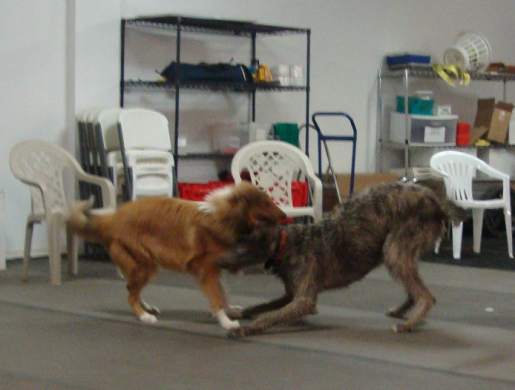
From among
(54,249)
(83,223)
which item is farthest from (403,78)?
(83,223)

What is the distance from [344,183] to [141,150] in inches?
91.4

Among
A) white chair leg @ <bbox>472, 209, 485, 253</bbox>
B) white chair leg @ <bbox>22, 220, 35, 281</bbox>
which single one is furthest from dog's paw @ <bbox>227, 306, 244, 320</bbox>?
white chair leg @ <bbox>472, 209, 485, 253</bbox>

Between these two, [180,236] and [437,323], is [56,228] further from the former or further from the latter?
[437,323]

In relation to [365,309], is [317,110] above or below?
above

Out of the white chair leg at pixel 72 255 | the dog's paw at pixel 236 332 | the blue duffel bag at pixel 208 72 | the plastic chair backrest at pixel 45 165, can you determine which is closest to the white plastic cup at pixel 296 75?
the blue duffel bag at pixel 208 72

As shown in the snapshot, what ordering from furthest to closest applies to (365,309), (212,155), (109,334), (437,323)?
1. (212,155)
2. (365,309)
3. (437,323)
4. (109,334)

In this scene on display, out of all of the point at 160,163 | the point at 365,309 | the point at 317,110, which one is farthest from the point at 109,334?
the point at 317,110

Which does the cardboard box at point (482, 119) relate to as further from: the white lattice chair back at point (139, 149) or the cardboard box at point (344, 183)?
the white lattice chair back at point (139, 149)

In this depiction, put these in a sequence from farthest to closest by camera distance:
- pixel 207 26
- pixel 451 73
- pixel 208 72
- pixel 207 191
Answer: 1. pixel 451 73
2. pixel 207 26
3. pixel 208 72
4. pixel 207 191

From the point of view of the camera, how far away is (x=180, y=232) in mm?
3713

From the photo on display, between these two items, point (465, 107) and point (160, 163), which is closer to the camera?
point (160, 163)

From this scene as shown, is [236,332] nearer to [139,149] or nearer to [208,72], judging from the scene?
[139,149]

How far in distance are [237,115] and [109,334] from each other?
381cm

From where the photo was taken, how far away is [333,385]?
2861 mm
